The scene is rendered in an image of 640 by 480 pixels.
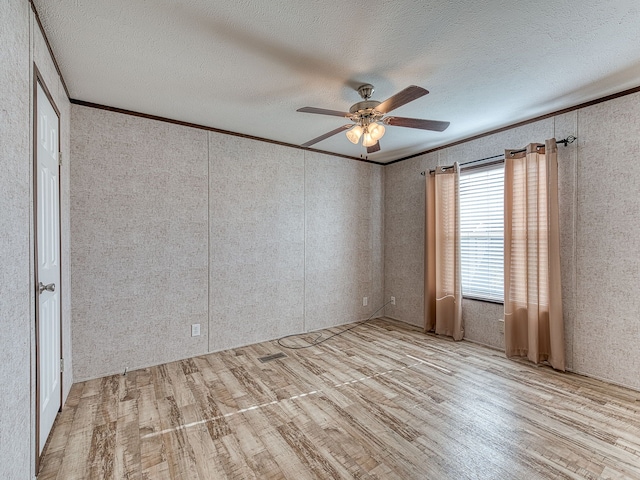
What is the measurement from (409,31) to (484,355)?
3137 mm

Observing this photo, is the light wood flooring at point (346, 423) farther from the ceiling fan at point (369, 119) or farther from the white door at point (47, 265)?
the ceiling fan at point (369, 119)

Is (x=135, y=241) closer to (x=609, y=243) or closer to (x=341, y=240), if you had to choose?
(x=341, y=240)

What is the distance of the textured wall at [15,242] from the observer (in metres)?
1.18

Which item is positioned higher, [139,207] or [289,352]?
[139,207]

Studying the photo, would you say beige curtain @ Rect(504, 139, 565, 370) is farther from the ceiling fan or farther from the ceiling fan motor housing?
the ceiling fan motor housing

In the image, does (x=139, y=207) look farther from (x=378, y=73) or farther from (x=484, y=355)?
(x=484, y=355)

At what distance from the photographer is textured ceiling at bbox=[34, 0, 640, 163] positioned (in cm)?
158

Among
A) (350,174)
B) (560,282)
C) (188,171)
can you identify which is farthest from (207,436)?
(350,174)

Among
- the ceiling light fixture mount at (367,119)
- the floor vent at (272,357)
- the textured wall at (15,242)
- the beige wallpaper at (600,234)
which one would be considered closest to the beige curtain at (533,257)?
the beige wallpaper at (600,234)

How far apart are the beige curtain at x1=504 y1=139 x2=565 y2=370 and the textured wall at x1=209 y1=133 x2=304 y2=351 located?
2.38 meters

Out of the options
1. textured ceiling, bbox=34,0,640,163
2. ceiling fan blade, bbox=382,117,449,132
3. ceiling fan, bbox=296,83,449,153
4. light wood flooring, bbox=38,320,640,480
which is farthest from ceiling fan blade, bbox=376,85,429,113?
light wood flooring, bbox=38,320,640,480

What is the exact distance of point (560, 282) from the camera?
2.78 metres

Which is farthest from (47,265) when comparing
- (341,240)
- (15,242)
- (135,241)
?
(341,240)

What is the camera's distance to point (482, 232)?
3537 millimetres
